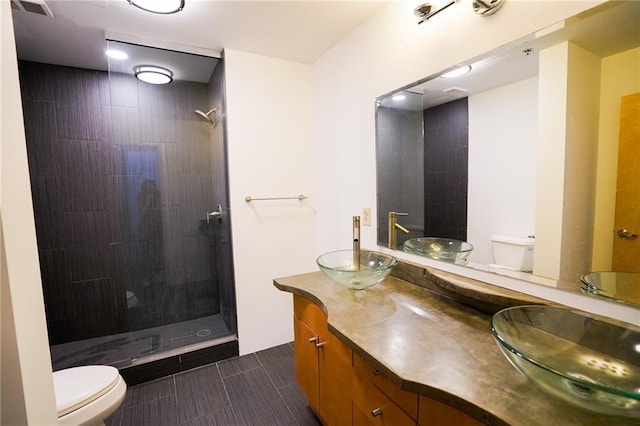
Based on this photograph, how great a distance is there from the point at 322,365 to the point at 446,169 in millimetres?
1186

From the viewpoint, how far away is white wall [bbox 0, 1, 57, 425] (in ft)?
2.43

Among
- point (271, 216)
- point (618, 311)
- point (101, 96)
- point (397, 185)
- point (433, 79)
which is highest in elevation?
point (101, 96)

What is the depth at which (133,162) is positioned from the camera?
2371 millimetres

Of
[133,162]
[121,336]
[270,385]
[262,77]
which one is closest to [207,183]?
[133,162]

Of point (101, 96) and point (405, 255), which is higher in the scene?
point (101, 96)

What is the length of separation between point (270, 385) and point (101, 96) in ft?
9.01

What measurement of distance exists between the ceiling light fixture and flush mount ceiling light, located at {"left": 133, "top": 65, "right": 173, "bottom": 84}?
11 cm

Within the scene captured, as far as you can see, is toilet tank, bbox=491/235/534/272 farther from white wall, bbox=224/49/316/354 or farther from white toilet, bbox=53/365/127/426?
white toilet, bbox=53/365/127/426

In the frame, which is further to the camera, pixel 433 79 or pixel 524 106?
pixel 433 79

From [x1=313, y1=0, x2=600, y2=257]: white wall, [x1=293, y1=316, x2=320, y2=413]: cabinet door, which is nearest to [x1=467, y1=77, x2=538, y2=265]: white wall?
[x1=313, y1=0, x2=600, y2=257]: white wall

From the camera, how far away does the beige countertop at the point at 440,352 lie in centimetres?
68

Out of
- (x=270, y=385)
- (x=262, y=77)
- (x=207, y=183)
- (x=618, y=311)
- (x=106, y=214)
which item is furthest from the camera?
(x=207, y=183)

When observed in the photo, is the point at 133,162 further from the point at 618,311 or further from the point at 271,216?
the point at 618,311

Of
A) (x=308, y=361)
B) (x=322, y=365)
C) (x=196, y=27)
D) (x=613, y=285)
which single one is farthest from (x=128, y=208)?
(x=613, y=285)
